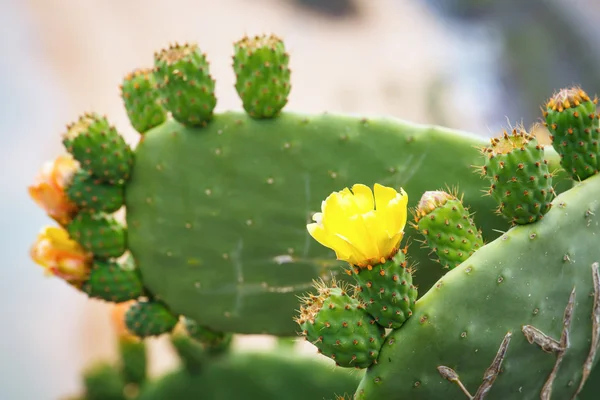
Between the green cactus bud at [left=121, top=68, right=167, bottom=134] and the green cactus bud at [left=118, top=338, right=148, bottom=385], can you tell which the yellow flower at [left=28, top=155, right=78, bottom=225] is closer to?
the green cactus bud at [left=121, top=68, right=167, bottom=134]

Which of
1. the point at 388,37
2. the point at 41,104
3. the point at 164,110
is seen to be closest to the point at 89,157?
the point at 164,110

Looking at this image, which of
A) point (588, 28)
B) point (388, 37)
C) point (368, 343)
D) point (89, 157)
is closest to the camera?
point (368, 343)

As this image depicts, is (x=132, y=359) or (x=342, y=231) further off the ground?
(x=342, y=231)

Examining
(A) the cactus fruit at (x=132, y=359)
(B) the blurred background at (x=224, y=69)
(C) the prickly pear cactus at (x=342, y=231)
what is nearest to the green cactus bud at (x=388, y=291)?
(C) the prickly pear cactus at (x=342, y=231)

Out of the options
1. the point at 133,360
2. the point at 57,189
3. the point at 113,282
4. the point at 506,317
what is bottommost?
the point at 133,360

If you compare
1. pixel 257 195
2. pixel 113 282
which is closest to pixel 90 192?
pixel 113 282

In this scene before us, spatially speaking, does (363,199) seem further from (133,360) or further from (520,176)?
(133,360)

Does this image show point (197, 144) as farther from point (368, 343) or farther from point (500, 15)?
point (500, 15)
